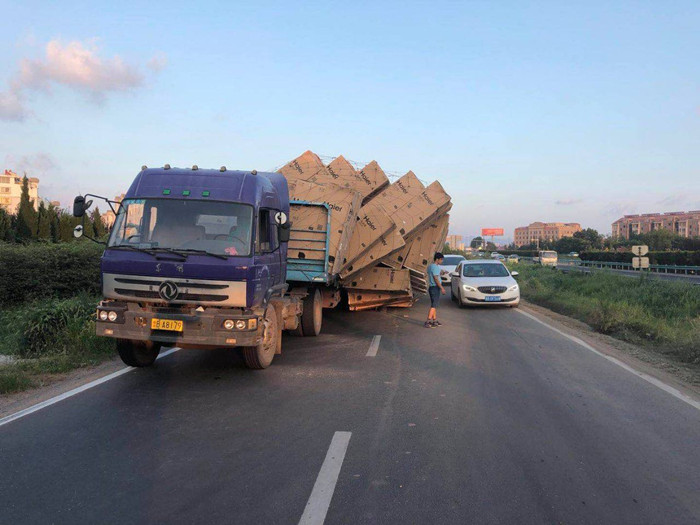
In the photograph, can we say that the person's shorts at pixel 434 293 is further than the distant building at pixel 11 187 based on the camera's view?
No

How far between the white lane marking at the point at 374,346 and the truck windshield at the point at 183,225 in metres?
3.18

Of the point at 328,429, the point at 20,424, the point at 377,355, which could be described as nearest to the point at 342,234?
the point at 377,355

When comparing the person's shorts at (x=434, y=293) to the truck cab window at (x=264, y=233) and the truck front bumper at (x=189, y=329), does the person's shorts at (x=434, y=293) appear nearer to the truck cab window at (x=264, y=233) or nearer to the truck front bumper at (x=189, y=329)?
the truck cab window at (x=264, y=233)

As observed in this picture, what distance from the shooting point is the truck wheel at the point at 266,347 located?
23.7ft

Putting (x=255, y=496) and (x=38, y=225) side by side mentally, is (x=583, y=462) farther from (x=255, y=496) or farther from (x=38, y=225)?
(x=38, y=225)

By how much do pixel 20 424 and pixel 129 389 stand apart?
142 cm

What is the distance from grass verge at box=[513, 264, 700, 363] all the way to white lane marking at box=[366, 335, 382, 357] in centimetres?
526

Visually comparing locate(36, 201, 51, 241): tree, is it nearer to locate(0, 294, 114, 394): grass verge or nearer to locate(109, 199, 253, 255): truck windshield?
locate(0, 294, 114, 394): grass verge

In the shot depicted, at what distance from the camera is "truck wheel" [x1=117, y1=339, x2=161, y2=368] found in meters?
7.33

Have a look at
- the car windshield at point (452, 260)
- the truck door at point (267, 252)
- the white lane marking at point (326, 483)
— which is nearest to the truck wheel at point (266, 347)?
the truck door at point (267, 252)

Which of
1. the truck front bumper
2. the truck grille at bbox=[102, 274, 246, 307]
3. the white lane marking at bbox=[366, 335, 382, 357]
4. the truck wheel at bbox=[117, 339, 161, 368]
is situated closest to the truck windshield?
the truck grille at bbox=[102, 274, 246, 307]

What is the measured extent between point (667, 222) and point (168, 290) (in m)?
185

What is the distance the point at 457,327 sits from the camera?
1261 centimetres

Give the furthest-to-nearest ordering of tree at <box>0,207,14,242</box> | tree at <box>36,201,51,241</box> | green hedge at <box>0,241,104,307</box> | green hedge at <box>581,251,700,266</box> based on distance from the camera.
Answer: green hedge at <box>581,251,700,266</box>
tree at <box>36,201,51,241</box>
tree at <box>0,207,14,242</box>
green hedge at <box>0,241,104,307</box>
